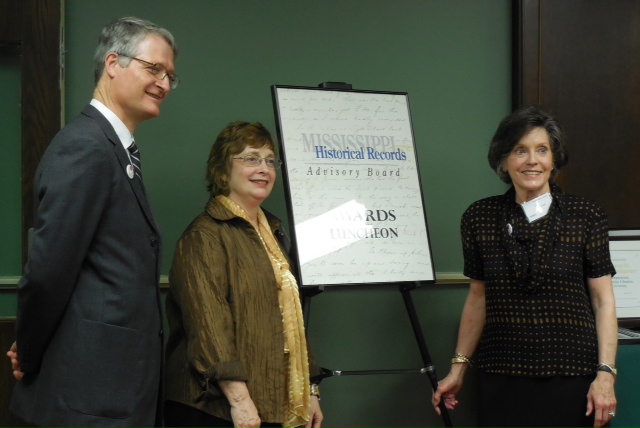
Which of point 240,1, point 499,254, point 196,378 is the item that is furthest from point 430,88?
point 196,378

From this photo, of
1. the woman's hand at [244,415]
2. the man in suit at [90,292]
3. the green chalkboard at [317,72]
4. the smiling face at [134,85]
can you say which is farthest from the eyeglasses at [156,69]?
the green chalkboard at [317,72]

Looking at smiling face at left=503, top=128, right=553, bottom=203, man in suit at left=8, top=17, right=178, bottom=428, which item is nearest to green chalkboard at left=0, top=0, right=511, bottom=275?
smiling face at left=503, top=128, right=553, bottom=203

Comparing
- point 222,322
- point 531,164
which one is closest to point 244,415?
point 222,322

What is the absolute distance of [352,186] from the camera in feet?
9.30

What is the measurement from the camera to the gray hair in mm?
1954

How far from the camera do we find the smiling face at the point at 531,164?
243 cm

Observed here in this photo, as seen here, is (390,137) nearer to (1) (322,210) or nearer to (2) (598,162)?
(1) (322,210)

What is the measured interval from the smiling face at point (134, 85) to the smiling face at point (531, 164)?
1168 mm

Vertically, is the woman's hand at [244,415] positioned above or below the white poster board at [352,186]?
below

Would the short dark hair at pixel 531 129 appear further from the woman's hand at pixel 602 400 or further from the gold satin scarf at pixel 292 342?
the gold satin scarf at pixel 292 342

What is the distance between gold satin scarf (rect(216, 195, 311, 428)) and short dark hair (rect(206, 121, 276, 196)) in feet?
0.19

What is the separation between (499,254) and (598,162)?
118 centimetres

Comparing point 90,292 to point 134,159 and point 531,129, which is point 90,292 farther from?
point 531,129

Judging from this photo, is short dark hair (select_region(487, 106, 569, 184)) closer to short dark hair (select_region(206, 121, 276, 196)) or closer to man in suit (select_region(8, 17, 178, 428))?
short dark hair (select_region(206, 121, 276, 196))
